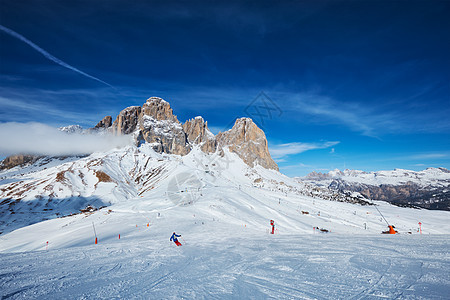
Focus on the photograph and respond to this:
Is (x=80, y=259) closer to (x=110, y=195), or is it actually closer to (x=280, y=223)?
(x=280, y=223)

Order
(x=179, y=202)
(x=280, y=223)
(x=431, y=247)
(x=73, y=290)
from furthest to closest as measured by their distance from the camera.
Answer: (x=179, y=202)
(x=280, y=223)
(x=431, y=247)
(x=73, y=290)

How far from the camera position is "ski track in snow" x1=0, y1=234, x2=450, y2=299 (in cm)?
649

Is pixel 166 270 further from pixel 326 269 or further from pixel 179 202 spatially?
pixel 179 202

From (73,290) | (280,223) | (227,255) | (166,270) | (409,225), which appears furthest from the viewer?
(409,225)

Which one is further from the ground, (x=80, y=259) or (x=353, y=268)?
(x=353, y=268)

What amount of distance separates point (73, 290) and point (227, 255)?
7358 mm

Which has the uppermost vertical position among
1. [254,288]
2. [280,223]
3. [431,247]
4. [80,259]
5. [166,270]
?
[431,247]

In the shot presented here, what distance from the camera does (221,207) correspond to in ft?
193

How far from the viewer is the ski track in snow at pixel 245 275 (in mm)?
6488

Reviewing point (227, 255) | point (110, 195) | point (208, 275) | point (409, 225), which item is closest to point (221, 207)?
point (227, 255)

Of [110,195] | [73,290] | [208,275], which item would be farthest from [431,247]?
[110,195]

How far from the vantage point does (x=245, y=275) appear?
8.46 meters

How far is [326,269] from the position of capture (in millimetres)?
8656

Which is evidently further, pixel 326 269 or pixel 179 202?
pixel 179 202
